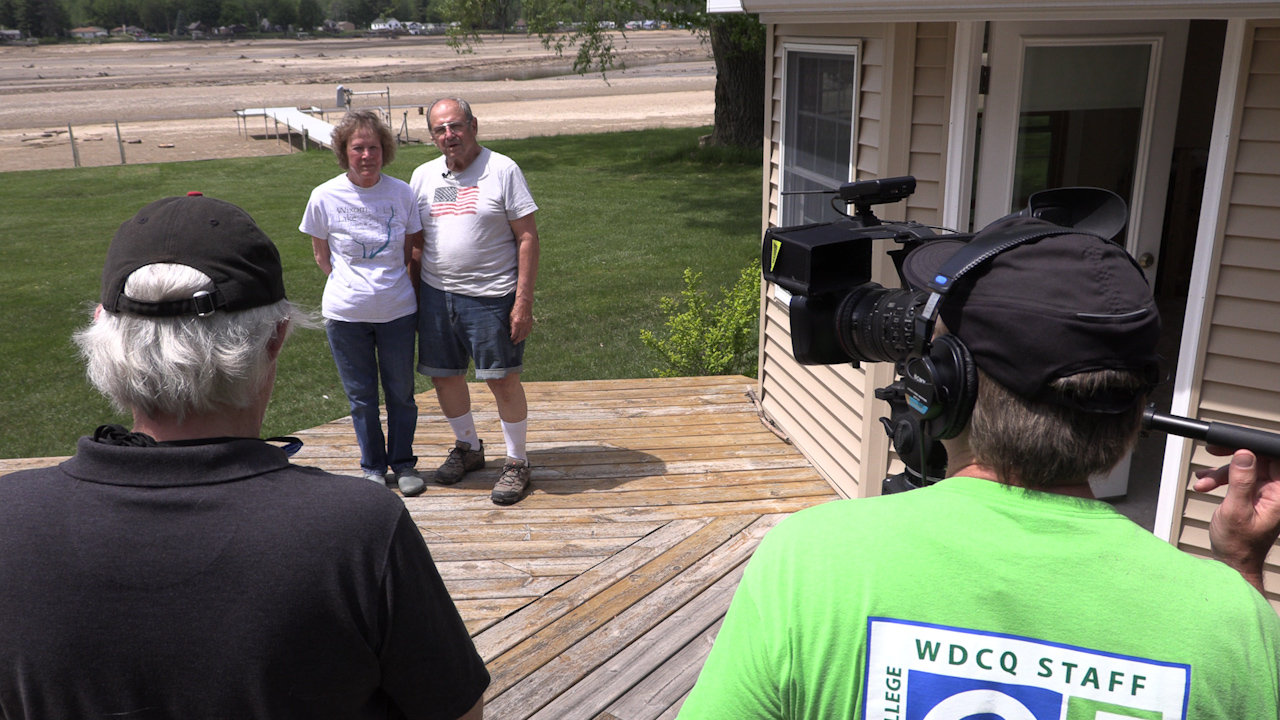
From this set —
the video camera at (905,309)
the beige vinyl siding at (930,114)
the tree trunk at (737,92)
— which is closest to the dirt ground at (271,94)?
the tree trunk at (737,92)

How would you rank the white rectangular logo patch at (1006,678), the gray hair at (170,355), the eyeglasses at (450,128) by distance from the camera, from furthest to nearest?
the eyeglasses at (450,128) < the gray hair at (170,355) < the white rectangular logo patch at (1006,678)

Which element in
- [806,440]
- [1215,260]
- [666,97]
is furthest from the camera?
[666,97]

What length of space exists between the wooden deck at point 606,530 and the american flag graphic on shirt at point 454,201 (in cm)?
133

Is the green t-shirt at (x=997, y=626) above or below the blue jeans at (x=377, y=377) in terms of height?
above

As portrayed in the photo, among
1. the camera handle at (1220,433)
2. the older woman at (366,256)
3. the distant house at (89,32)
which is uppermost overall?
the distant house at (89,32)

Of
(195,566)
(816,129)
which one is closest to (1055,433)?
(195,566)

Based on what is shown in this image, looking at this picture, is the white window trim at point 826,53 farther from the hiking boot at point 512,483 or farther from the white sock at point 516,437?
the hiking boot at point 512,483

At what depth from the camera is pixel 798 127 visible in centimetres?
499

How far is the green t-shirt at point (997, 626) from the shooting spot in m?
1.08

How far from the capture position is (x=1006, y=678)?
109cm

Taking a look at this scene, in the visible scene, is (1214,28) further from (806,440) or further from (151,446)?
(151,446)

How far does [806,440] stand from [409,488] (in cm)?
199

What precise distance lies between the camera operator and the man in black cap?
0.49m

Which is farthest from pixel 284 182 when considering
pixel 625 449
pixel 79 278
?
pixel 625 449
